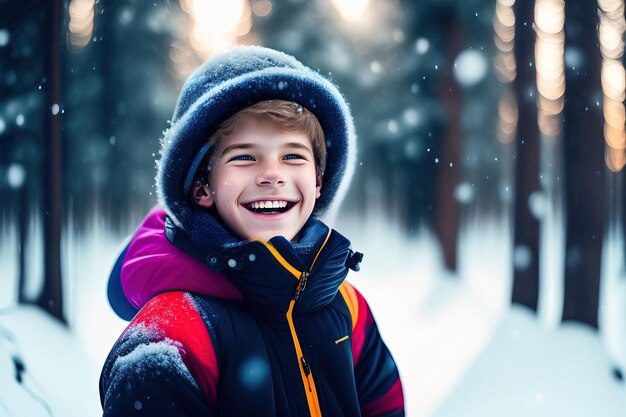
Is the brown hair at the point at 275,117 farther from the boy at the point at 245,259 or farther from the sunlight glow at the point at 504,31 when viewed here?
the sunlight glow at the point at 504,31

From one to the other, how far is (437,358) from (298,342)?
120 inches

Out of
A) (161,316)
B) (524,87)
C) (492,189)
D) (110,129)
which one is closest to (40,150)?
(110,129)

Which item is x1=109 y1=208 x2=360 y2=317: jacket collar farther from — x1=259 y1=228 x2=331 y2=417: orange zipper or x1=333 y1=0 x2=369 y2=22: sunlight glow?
x1=333 y1=0 x2=369 y2=22: sunlight glow

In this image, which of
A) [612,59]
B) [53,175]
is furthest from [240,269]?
[612,59]

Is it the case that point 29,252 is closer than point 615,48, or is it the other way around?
point 29,252

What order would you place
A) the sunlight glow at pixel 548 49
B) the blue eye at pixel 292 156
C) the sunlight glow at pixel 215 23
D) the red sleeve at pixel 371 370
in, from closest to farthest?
the blue eye at pixel 292 156, the red sleeve at pixel 371 370, the sunlight glow at pixel 548 49, the sunlight glow at pixel 215 23

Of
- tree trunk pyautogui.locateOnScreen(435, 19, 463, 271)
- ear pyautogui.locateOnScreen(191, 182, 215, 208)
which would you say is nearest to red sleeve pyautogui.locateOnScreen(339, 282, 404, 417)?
ear pyautogui.locateOnScreen(191, 182, 215, 208)

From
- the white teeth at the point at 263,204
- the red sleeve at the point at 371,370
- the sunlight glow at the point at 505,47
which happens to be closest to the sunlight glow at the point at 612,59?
the sunlight glow at the point at 505,47

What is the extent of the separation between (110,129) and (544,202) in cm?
445

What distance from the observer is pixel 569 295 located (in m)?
3.83

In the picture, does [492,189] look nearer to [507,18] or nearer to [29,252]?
[507,18]

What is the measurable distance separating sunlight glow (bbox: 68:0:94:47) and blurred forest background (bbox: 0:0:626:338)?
11 millimetres

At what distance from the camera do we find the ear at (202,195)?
129 cm

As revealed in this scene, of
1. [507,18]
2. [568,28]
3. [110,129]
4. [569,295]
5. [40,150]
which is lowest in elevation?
[569,295]
